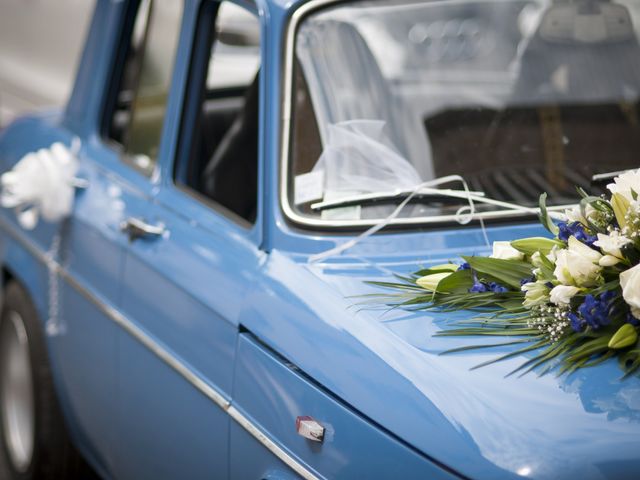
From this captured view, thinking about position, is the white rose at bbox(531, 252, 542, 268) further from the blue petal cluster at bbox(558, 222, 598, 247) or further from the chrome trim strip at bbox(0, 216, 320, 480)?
the chrome trim strip at bbox(0, 216, 320, 480)

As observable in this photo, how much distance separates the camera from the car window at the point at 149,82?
3908 mm

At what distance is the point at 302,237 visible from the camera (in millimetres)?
3055

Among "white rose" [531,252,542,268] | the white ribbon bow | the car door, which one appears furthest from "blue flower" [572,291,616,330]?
the white ribbon bow

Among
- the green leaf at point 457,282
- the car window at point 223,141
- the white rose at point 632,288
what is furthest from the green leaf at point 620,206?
the car window at point 223,141

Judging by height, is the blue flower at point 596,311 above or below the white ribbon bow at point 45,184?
above

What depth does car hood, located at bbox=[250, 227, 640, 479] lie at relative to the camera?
2176mm

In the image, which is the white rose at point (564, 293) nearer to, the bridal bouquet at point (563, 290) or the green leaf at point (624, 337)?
the bridal bouquet at point (563, 290)

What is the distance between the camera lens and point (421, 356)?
2.44 meters

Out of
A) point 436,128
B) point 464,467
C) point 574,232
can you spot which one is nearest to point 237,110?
point 436,128

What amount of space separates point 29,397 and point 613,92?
2349 mm

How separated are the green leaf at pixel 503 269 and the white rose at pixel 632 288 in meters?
0.32

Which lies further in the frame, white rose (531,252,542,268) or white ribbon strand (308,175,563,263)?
white ribbon strand (308,175,563,263)

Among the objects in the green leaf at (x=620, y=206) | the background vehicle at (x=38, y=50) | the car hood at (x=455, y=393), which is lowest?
the background vehicle at (x=38, y=50)

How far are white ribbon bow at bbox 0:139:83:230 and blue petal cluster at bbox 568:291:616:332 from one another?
7.17ft
